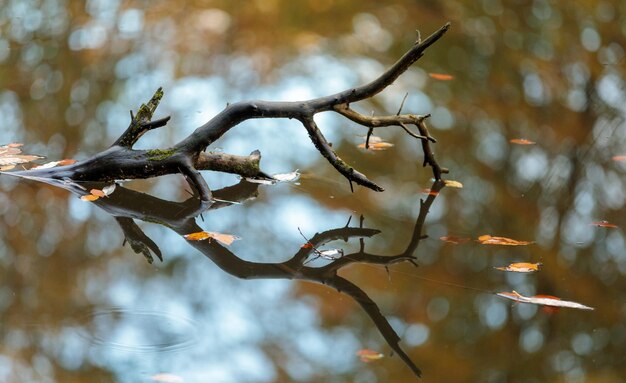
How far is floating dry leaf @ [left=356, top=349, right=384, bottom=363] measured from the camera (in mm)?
3053

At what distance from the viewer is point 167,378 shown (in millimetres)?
2785

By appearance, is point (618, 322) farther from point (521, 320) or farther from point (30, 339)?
point (30, 339)

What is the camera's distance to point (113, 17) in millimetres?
7449

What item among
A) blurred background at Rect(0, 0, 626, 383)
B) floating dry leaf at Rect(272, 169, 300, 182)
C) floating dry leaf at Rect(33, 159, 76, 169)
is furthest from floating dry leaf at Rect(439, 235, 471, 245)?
floating dry leaf at Rect(33, 159, 76, 169)

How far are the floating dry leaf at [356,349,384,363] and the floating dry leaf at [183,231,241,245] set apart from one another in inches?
40.9

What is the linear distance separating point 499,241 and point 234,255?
1.35 m

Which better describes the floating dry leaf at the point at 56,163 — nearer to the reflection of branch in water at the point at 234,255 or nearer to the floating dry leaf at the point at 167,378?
the reflection of branch in water at the point at 234,255

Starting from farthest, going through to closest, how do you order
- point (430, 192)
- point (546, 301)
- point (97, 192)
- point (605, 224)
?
point (430, 192) → point (605, 224) → point (97, 192) → point (546, 301)

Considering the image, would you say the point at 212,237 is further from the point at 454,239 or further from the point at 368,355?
the point at 454,239

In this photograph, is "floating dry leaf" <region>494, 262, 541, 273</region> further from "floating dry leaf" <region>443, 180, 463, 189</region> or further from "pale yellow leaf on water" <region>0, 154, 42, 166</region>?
"pale yellow leaf on water" <region>0, 154, 42, 166</region>

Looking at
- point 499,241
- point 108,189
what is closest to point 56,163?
point 108,189

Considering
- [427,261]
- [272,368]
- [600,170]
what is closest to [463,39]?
[600,170]

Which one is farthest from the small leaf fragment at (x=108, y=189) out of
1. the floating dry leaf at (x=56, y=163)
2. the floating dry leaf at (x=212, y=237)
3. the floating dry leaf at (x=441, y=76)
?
the floating dry leaf at (x=441, y=76)

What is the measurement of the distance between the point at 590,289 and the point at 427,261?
0.77 meters
